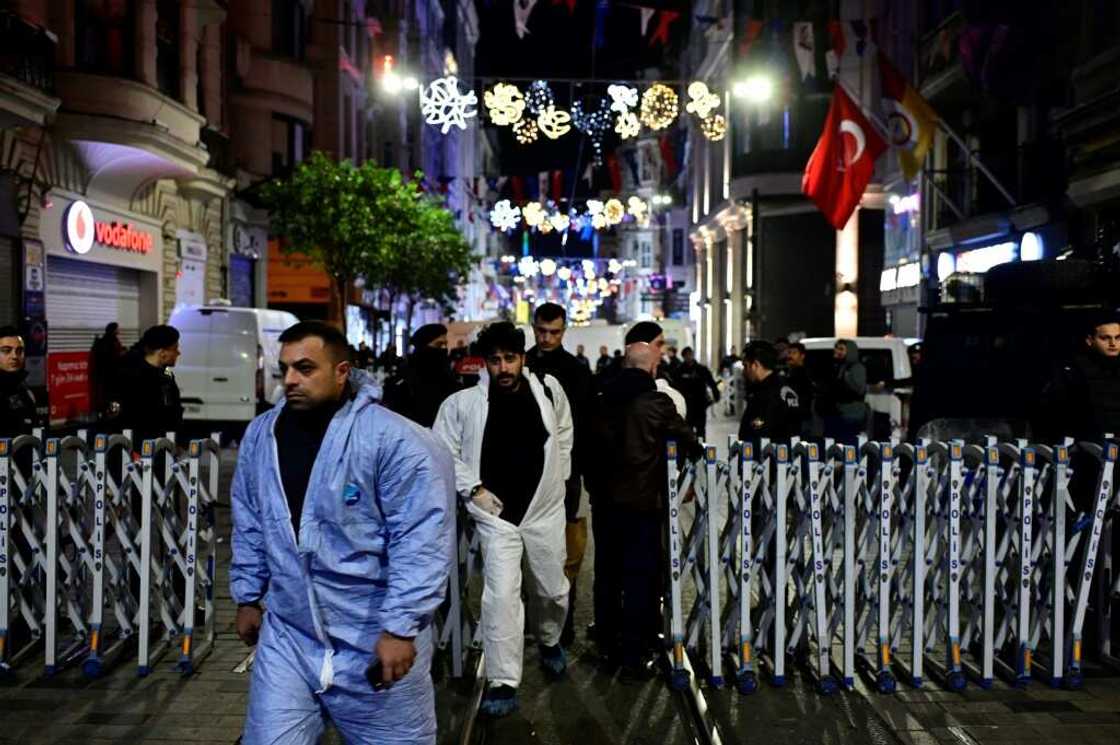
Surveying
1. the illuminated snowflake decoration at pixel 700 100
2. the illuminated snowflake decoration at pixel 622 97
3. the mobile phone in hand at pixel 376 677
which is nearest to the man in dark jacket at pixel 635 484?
the mobile phone in hand at pixel 376 677

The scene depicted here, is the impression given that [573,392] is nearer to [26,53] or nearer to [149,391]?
[149,391]

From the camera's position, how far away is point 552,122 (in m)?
19.2

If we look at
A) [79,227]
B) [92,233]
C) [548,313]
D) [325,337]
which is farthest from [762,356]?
[92,233]

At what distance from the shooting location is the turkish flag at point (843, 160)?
70.8 feet

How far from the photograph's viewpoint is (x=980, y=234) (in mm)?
24562

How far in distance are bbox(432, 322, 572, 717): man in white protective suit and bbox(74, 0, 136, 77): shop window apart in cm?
1671

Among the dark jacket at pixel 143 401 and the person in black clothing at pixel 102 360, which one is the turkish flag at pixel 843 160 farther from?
the dark jacket at pixel 143 401

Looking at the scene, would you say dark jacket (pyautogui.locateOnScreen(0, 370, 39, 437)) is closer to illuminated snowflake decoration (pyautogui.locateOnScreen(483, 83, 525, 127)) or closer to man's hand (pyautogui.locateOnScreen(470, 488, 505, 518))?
man's hand (pyautogui.locateOnScreen(470, 488, 505, 518))

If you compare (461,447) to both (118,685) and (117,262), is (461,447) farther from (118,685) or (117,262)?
(117,262)

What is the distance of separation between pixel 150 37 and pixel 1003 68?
52.7 ft

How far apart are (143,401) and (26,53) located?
12.1 metres

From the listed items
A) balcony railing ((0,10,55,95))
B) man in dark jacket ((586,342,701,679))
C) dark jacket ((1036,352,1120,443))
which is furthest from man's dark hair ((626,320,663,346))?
balcony railing ((0,10,55,95))

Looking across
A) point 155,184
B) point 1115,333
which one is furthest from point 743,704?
point 155,184

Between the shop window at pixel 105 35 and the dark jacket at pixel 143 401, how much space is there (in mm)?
14253
